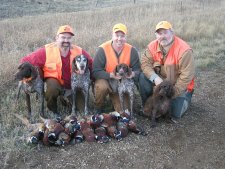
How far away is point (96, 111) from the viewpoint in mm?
6281

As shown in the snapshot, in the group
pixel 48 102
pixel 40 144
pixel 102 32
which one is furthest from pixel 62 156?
pixel 102 32

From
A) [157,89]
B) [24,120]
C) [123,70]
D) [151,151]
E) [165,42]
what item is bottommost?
[151,151]

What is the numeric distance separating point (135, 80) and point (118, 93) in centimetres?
44

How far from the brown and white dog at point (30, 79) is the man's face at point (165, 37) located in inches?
84.6

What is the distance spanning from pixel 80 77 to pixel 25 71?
37.1 inches

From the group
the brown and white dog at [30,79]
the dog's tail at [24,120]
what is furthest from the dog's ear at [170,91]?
the dog's tail at [24,120]

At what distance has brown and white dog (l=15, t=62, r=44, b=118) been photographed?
559 centimetres

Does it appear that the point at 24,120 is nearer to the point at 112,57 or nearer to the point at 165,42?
the point at 112,57

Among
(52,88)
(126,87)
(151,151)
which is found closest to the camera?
(151,151)

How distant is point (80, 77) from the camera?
5984mm

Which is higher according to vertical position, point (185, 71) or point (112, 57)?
point (112, 57)

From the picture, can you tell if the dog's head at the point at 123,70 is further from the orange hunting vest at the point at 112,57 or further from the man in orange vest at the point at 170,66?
the man in orange vest at the point at 170,66

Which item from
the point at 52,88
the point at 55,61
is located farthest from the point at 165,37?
the point at 52,88

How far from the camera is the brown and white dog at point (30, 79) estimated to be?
5586 mm
